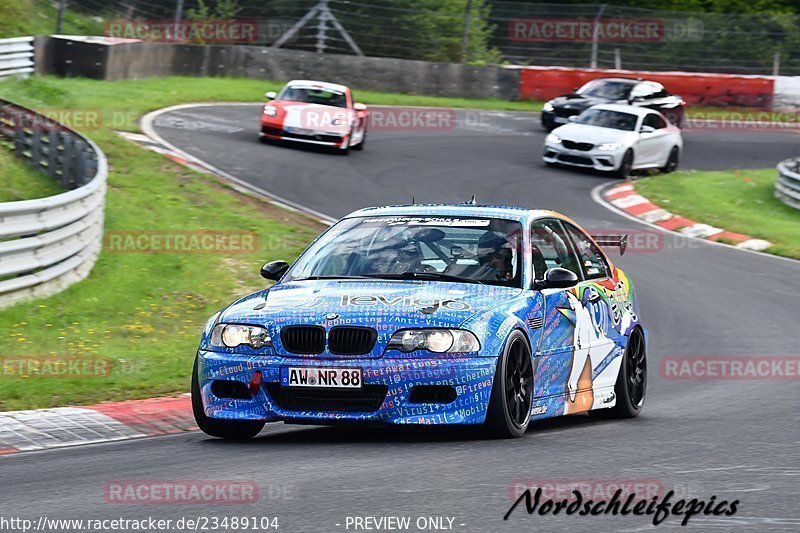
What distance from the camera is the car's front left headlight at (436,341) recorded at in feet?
25.1

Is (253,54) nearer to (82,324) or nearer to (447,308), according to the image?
(82,324)

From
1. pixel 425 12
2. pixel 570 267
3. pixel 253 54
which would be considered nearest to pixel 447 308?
pixel 570 267

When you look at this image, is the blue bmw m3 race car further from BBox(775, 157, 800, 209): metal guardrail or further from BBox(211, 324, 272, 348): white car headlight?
BBox(775, 157, 800, 209): metal guardrail

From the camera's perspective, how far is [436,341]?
7.70 meters

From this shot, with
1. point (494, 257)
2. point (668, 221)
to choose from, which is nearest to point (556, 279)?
point (494, 257)

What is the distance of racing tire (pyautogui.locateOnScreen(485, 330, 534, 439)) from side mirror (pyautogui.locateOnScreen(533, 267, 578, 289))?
56 centimetres

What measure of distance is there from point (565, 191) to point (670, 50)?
53.5 feet

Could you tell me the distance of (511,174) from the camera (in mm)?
25734

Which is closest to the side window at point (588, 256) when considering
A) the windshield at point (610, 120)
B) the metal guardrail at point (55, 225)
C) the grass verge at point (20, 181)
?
the metal guardrail at point (55, 225)

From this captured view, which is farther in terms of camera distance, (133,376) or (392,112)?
(392,112)

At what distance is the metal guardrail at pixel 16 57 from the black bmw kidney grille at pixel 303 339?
21.6 metres

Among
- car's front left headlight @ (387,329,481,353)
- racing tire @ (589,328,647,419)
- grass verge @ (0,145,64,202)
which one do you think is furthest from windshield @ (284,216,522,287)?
grass verge @ (0,145,64,202)

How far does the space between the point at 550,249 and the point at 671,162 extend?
799 inches

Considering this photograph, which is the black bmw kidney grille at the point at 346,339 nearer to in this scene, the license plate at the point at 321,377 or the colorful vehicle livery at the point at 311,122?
the license plate at the point at 321,377
